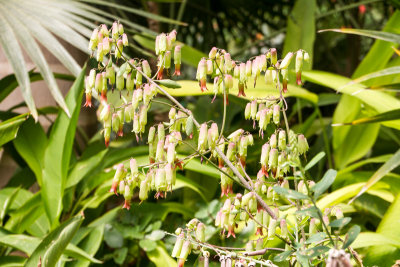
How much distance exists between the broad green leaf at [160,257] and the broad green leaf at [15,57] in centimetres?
46

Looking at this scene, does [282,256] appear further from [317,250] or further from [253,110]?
[253,110]

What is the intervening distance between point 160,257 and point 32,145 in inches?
21.8

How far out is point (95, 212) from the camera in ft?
5.02

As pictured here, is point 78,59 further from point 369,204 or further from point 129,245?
point 369,204

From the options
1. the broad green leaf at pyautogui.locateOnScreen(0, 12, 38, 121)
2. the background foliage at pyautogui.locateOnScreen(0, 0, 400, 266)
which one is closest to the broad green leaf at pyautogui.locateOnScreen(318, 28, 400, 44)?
the background foliage at pyautogui.locateOnScreen(0, 0, 400, 266)

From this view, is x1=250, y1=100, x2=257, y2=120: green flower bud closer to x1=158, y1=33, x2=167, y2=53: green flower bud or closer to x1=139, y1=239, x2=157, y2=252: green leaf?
x1=158, y1=33, x2=167, y2=53: green flower bud

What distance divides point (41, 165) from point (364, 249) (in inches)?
36.1

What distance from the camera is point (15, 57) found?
119 centimetres

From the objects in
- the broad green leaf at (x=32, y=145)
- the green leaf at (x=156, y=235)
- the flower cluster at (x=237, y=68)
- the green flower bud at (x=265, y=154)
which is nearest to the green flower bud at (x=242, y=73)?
the flower cluster at (x=237, y=68)

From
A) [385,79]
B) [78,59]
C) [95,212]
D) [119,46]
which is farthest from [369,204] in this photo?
[78,59]

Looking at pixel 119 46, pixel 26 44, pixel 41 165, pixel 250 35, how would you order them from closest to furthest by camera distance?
pixel 119 46, pixel 26 44, pixel 41 165, pixel 250 35

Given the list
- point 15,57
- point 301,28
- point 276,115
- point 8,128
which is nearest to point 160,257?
point 8,128

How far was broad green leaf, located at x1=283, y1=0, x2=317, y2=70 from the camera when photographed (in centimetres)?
180

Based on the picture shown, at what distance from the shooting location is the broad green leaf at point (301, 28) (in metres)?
1.80
